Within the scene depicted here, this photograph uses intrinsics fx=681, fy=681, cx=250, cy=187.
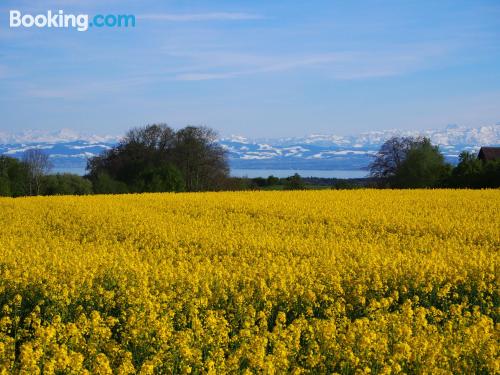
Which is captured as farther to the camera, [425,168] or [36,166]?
[36,166]

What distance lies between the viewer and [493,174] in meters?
44.0

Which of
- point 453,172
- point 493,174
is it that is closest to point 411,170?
point 453,172

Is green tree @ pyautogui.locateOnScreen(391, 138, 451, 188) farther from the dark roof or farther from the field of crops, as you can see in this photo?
the field of crops

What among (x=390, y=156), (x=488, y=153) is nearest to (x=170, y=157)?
(x=390, y=156)

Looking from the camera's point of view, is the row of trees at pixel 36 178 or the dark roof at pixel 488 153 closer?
the row of trees at pixel 36 178

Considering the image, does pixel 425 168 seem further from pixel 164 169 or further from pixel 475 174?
pixel 164 169

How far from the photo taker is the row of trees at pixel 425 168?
148ft

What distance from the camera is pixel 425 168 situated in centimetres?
6500

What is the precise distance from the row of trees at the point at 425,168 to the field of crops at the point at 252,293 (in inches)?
978

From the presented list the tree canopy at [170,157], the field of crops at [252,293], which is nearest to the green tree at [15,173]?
the tree canopy at [170,157]

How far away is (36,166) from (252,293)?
63.0m

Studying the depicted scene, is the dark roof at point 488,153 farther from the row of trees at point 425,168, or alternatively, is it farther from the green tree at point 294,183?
the green tree at point 294,183

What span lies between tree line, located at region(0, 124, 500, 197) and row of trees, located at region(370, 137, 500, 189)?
0.34ft

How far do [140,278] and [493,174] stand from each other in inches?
1490
